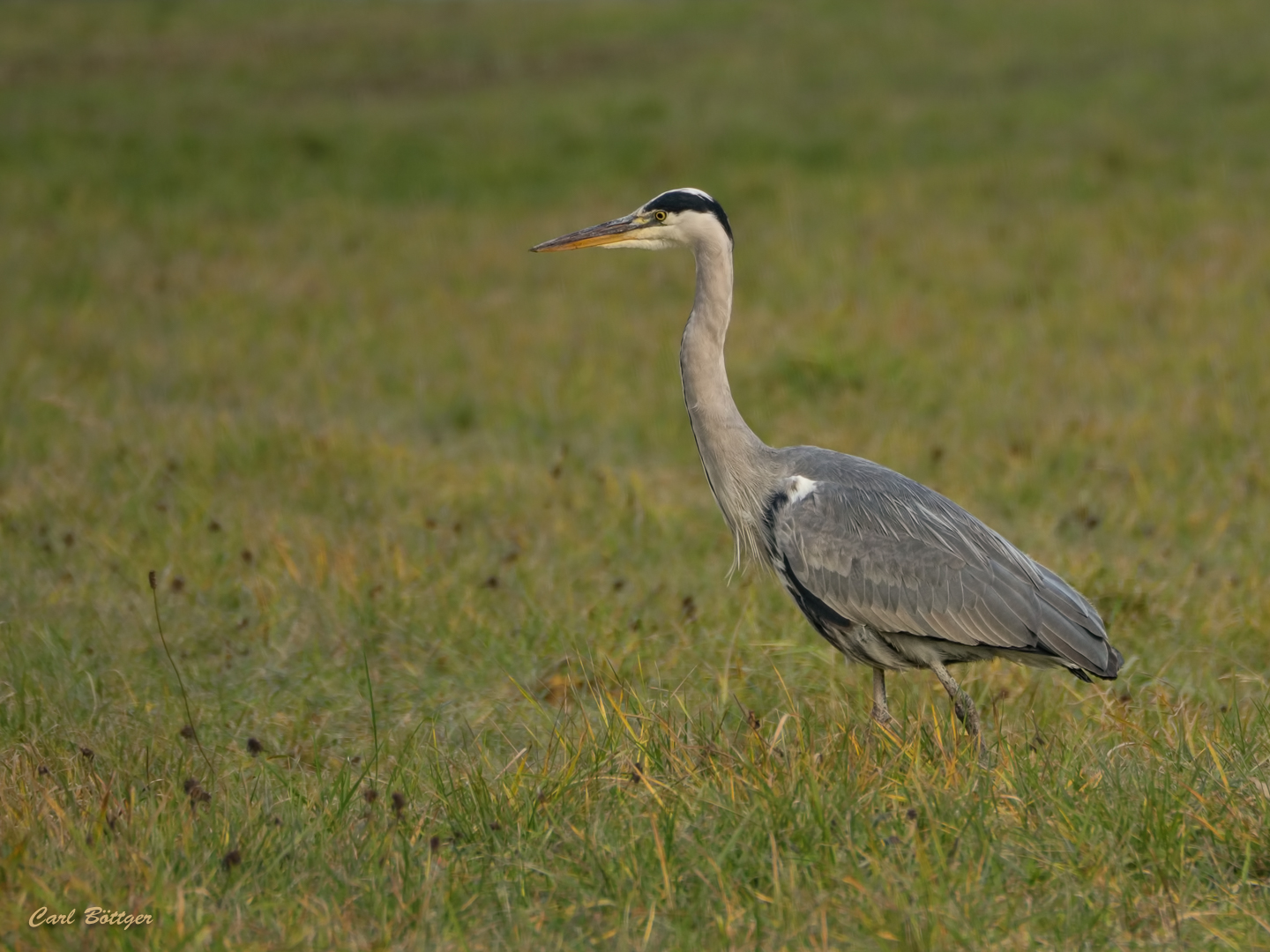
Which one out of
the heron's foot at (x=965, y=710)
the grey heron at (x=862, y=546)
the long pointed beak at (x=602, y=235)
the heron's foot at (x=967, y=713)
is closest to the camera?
the heron's foot at (x=965, y=710)

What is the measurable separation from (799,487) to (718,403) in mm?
416

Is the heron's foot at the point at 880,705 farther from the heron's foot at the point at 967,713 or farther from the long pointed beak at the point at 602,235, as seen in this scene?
the long pointed beak at the point at 602,235

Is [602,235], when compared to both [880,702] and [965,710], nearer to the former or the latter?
[880,702]

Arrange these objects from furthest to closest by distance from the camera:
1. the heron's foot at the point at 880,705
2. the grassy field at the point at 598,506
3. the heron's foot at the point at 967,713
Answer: the heron's foot at the point at 880,705
the heron's foot at the point at 967,713
the grassy field at the point at 598,506

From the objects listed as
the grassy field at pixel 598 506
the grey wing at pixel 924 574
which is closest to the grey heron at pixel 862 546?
the grey wing at pixel 924 574

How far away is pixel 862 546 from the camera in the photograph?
15.7 feet

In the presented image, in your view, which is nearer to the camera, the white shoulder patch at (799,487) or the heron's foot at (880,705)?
the heron's foot at (880,705)

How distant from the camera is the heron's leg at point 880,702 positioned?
448cm

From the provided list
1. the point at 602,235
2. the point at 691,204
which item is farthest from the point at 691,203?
the point at 602,235

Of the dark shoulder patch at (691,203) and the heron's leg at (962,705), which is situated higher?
the dark shoulder patch at (691,203)

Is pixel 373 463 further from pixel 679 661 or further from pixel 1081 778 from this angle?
pixel 1081 778

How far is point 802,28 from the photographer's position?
23.3 metres

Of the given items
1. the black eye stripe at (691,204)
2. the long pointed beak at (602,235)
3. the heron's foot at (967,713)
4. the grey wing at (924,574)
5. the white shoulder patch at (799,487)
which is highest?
the black eye stripe at (691,204)

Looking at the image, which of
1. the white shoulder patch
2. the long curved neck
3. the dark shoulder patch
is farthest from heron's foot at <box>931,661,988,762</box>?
the dark shoulder patch
